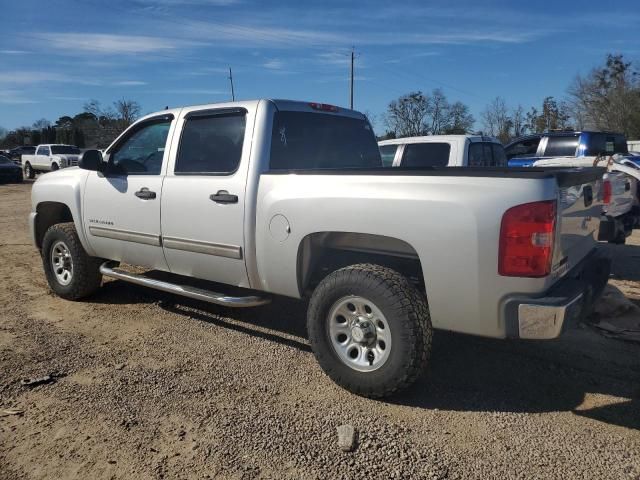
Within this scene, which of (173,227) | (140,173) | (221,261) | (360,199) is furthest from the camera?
(140,173)

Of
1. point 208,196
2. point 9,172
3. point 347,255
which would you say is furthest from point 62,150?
point 347,255

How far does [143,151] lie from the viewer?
514cm

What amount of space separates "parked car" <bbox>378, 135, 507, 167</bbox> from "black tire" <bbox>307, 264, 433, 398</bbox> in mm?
4930

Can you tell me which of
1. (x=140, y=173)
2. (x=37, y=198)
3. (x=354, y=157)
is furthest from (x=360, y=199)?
(x=37, y=198)

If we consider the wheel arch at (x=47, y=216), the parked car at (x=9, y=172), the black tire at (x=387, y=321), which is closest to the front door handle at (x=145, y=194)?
the wheel arch at (x=47, y=216)

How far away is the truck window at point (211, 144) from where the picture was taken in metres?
4.32

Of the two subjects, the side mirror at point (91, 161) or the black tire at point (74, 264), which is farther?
the black tire at point (74, 264)

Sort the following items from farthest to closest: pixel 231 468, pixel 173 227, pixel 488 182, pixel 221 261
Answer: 1. pixel 173 227
2. pixel 221 261
3. pixel 488 182
4. pixel 231 468

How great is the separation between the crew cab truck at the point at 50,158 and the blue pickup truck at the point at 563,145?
2199 centimetres

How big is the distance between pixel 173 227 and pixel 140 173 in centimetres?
75

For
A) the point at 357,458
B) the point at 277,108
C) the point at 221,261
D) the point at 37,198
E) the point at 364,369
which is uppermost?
the point at 277,108

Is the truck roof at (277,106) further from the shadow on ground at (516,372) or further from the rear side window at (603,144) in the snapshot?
the rear side window at (603,144)

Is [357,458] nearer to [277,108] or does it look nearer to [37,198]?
[277,108]

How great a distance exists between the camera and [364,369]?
353 cm
